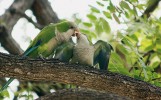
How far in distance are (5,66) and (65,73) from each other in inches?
15.1

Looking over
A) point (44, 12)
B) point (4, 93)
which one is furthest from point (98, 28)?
point (44, 12)

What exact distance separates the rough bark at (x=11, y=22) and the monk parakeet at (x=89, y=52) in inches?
65.0

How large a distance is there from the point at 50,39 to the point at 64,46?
111 mm

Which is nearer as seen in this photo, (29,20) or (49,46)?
(49,46)

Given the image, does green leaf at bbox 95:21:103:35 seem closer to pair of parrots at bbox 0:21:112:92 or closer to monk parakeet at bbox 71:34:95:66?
pair of parrots at bbox 0:21:112:92

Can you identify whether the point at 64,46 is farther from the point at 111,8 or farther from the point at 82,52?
the point at 111,8

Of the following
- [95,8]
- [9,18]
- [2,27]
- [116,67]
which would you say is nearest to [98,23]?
[95,8]

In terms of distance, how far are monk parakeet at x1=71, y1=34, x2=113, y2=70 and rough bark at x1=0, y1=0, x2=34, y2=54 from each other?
165 cm

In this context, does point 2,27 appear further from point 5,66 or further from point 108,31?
point 5,66

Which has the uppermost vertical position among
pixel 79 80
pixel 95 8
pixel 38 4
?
pixel 38 4

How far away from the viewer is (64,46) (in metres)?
2.78

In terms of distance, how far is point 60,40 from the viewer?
2.82 meters

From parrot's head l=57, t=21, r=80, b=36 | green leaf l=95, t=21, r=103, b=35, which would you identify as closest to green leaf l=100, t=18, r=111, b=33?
green leaf l=95, t=21, r=103, b=35

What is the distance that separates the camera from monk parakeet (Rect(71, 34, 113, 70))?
9.06ft
